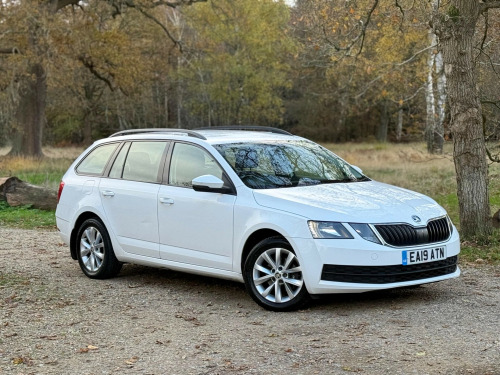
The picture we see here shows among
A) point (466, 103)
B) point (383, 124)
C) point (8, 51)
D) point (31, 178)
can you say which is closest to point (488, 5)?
point (466, 103)

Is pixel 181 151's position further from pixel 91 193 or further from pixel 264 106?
pixel 264 106

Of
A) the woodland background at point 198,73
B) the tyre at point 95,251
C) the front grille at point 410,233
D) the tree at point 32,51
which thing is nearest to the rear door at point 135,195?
the tyre at point 95,251

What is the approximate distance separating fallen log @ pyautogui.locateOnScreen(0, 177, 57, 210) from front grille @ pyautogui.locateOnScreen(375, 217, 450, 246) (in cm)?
1110

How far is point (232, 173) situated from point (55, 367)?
286 cm

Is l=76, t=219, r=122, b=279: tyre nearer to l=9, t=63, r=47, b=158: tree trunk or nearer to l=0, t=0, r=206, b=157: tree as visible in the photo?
l=0, t=0, r=206, b=157: tree

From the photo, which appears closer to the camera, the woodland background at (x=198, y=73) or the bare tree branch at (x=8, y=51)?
the bare tree branch at (x=8, y=51)

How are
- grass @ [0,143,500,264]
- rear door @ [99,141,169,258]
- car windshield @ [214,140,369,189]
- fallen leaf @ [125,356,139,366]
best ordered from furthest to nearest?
grass @ [0,143,500,264] → rear door @ [99,141,169,258] → car windshield @ [214,140,369,189] → fallen leaf @ [125,356,139,366]

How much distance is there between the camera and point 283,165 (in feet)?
26.8

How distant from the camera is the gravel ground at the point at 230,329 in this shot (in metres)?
5.62

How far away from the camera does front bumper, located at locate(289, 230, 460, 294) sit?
6.93 metres

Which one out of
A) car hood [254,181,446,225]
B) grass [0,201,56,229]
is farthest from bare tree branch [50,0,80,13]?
car hood [254,181,446,225]

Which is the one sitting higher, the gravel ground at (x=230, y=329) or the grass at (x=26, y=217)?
the gravel ground at (x=230, y=329)

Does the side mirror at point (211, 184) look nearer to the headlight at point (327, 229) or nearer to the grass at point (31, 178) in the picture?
the headlight at point (327, 229)

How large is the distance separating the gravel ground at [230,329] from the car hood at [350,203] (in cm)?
86
